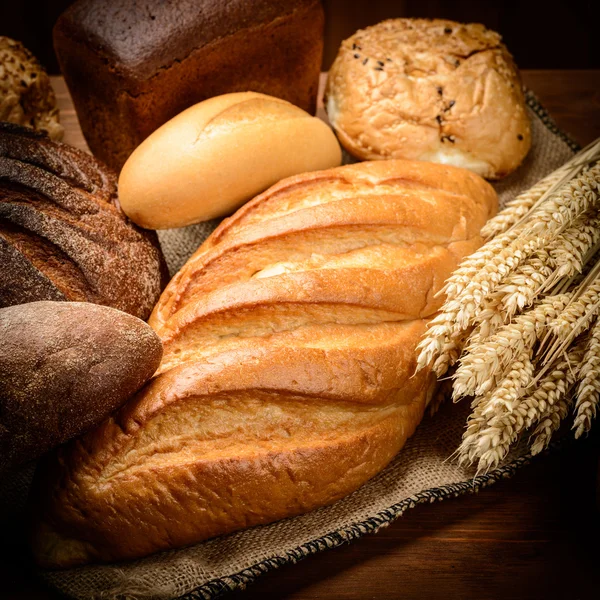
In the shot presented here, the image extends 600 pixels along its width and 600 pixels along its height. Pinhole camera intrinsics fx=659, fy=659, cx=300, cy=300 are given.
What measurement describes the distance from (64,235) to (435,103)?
993mm

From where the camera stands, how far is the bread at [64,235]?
1280 mm

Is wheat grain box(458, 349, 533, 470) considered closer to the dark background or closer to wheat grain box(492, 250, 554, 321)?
wheat grain box(492, 250, 554, 321)

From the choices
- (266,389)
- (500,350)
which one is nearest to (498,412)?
(500,350)

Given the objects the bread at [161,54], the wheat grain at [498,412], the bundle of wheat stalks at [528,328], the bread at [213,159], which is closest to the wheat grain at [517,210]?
the bundle of wheat stalks at [528,328]

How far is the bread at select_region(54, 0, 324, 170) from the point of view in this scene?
1.55 metres

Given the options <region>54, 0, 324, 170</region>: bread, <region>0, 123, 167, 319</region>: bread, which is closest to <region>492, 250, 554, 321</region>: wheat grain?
<region>0, 123, 167, 319</region>: bread

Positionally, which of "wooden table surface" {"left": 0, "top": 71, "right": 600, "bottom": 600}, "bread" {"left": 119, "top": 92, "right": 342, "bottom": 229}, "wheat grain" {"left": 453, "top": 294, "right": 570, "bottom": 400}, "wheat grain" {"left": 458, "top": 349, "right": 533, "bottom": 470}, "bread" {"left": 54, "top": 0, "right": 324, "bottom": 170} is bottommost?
"wooden table surface" {"left": 0, "top": 71, "right": 600, "bottom": 600}

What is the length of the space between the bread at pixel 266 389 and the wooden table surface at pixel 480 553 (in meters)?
0.12

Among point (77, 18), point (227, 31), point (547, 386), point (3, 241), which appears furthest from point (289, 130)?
point (547, 386)

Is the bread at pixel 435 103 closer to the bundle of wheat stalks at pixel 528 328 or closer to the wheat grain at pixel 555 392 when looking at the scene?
the bundle of wheat stalks at pixel 528 328

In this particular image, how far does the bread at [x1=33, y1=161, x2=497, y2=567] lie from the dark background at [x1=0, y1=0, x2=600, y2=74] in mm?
1601

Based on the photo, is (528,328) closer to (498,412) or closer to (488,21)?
(498,412)

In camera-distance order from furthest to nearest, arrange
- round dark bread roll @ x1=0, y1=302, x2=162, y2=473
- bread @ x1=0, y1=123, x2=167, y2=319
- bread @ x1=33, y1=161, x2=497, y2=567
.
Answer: bread @ x1=0, y1=123, x2=167, y2=319 < bread @ x1=33, y1=161, x2=497, y2=567 < round dark bread roll @ x1=0, y1=302, x2=162, y2=473

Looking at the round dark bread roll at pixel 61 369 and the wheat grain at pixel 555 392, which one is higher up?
the round dark bread roll at pixel 61 369
